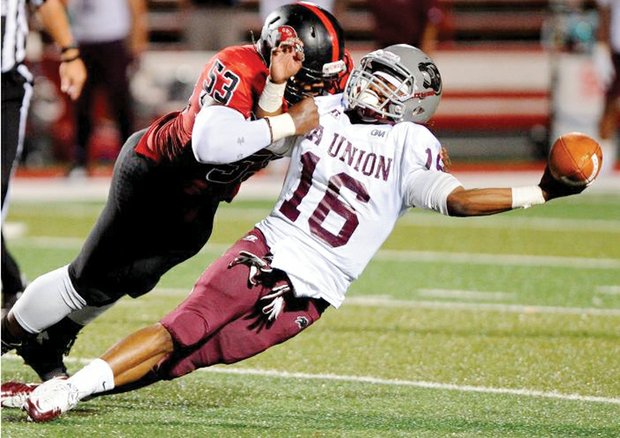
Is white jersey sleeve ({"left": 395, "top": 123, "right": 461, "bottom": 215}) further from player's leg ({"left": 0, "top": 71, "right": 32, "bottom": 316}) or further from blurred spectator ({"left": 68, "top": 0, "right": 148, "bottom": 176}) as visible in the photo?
blurred spectator ({"left": 68, "top": 0, "right": 148, "bottom": 176})

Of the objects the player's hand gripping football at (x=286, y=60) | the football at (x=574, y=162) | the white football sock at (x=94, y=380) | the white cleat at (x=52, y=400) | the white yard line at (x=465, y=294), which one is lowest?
the white yard line at (x=465, y=294)

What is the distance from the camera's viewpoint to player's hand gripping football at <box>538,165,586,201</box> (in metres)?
3.74

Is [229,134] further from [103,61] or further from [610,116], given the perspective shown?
[610,116]

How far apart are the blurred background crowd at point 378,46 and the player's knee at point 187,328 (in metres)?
6.49

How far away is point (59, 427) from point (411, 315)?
2.31 metres

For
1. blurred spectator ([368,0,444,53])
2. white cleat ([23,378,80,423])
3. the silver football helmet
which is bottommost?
blurred spectator ([368,0,444,53])

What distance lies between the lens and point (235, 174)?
4.15 metres

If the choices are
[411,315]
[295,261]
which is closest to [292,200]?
[295,261]

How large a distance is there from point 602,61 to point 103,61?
4226mm

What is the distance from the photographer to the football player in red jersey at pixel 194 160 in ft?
12.9

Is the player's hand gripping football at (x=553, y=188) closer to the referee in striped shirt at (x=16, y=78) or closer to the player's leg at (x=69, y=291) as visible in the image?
the player's leg at (x=69, y=291)

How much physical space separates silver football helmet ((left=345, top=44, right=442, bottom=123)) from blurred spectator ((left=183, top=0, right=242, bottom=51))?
843 cm

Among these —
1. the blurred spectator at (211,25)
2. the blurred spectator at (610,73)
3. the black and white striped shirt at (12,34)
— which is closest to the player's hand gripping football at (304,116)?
the black and white striped shirt at (12,34)

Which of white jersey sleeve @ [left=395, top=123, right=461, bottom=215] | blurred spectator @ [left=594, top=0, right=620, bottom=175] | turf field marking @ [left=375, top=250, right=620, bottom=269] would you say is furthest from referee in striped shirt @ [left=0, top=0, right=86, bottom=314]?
blurred spectator @ [left=594, top=0, right=620, bottom=175]
